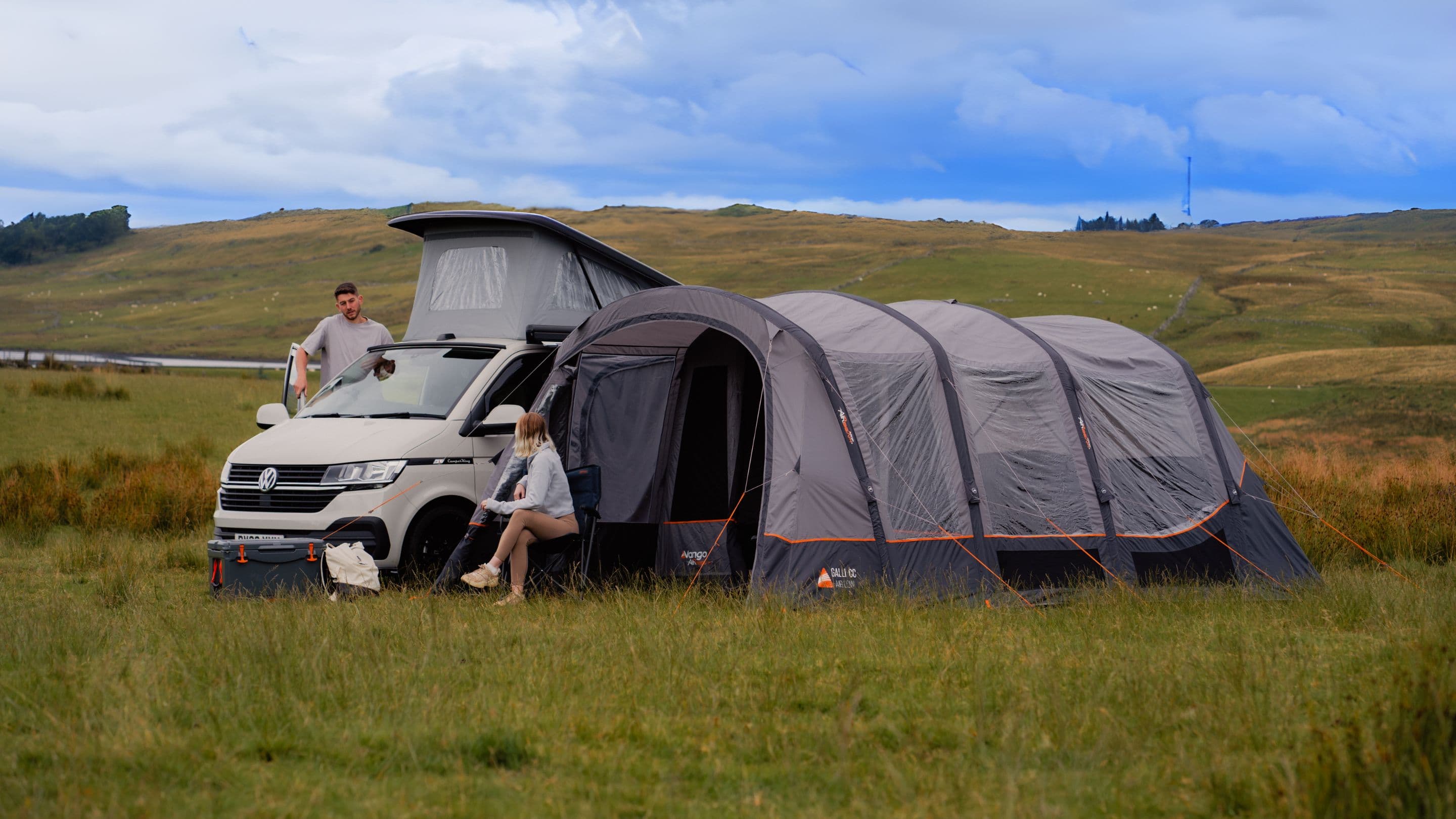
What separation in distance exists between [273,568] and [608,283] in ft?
15.4

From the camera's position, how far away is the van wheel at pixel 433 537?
8.75 m

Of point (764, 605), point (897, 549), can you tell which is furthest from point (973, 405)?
point (764, 605)

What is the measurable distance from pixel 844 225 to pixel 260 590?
487ft

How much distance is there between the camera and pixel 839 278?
91.9 m

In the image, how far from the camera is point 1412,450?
74.0ft

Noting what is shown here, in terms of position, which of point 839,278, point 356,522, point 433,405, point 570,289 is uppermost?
point 839,278

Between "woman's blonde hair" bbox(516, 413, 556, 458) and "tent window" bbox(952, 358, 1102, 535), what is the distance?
131 inches

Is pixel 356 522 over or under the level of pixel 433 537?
over

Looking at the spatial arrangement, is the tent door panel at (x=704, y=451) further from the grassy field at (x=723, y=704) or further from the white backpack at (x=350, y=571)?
the white backpack at (x=350, y=571)

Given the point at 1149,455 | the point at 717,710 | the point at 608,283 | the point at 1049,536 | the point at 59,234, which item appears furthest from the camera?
the point at 59,234

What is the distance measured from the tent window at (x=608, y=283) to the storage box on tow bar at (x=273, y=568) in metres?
3.99

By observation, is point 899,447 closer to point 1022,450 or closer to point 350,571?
point 1022,450

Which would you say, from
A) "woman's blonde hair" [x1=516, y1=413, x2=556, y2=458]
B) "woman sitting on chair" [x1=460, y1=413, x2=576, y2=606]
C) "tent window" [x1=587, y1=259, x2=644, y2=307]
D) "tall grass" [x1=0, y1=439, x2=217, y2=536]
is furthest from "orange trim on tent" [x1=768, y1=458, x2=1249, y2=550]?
"tall grass" [x1=0, y1=439, x2=217, y2=536]

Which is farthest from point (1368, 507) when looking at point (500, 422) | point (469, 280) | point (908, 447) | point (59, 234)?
point (59, 234)
